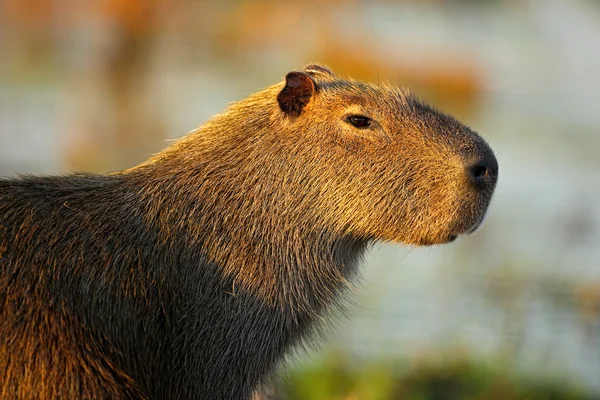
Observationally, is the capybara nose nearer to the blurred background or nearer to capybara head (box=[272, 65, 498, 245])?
capybara head (box=[272, 65, 498, 245])

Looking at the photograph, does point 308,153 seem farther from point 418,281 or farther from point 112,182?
point 418,281

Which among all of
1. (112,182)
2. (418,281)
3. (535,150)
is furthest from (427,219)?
(535,150)

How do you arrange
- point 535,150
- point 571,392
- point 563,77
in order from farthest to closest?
point 563,77
point 535,150
point 571,392

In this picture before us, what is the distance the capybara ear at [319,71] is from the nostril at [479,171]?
0.76 m

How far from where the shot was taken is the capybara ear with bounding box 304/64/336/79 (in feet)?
15.1

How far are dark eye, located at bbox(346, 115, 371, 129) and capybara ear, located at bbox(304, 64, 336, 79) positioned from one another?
33 cm

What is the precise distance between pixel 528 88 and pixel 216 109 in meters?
4.23

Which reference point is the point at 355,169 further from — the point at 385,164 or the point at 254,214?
the point at 254,214

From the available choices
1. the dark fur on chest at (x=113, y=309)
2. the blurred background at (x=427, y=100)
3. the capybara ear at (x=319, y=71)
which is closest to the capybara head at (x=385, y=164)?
the capybara ear at (x=319, y=71)

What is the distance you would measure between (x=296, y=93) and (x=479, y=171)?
2.53ft

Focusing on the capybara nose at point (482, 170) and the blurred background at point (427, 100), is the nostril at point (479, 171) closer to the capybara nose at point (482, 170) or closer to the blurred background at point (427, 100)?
the capybara nose at point (482, 170)

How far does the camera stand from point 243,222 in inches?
167

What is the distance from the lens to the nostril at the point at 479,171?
417 cm

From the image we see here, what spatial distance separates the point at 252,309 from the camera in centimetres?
416
